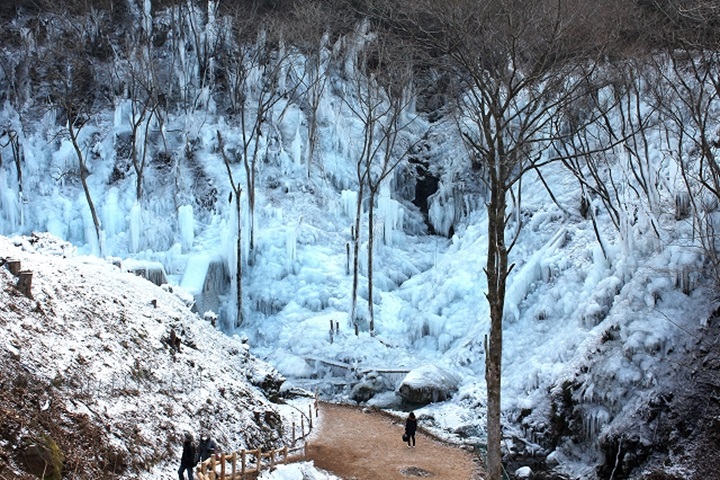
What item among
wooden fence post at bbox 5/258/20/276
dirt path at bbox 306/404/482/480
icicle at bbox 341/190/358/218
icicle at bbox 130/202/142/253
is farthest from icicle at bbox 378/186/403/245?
wooden fence post at bbox 5/258/20/276

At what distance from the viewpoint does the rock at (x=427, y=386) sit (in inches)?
730

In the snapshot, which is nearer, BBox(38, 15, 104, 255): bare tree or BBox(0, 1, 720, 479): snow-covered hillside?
BBox(0, 1, 720, 479): snow-covered hillside

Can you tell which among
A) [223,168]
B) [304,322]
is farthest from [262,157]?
[304,322]

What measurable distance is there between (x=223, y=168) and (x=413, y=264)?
1037cm

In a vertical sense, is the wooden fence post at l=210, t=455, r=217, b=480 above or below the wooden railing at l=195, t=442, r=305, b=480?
above

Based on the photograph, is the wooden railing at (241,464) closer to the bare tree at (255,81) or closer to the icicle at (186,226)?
the icicle at (186,226)

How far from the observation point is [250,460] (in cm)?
1225

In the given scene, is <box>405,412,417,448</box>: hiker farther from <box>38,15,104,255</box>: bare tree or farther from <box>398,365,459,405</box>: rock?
<box>38,15,104,255</box>: bare tree

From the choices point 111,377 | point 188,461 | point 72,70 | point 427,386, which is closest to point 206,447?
point 188,461

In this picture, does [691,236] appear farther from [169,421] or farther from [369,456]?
[169,421]

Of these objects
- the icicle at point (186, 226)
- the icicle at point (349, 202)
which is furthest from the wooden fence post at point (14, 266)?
the icicle at point (349, 202)

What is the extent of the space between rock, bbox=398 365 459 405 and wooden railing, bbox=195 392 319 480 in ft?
9.22

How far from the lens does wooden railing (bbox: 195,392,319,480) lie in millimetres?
9844

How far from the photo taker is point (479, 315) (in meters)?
22.0
